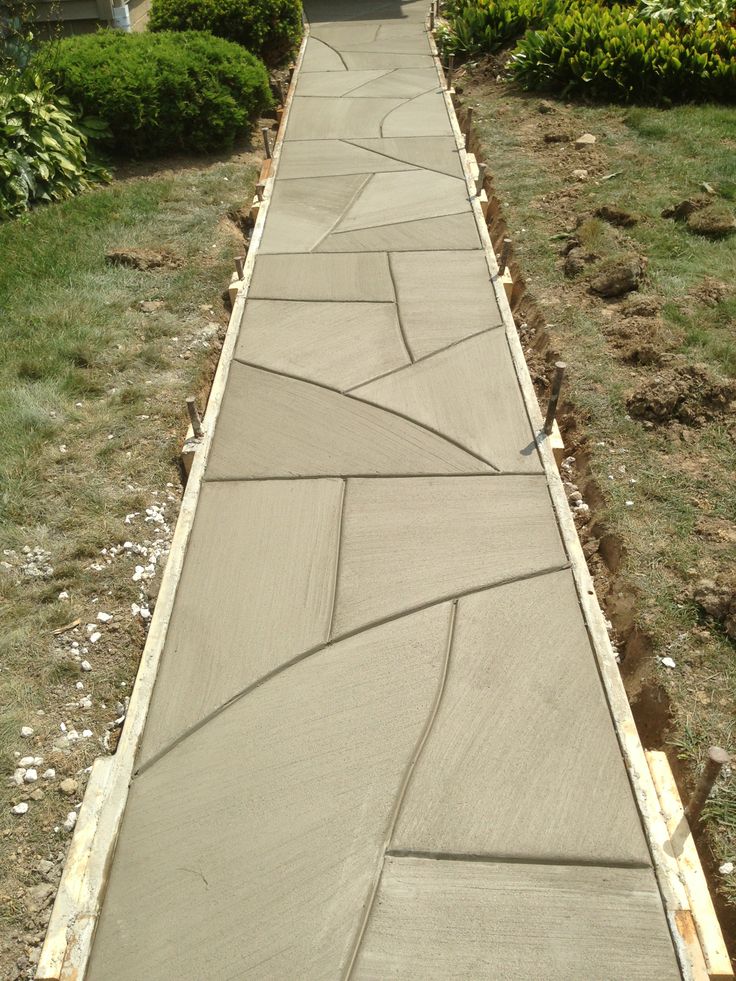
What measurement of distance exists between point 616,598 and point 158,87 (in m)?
6.51

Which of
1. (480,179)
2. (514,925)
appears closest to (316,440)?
(514,925)

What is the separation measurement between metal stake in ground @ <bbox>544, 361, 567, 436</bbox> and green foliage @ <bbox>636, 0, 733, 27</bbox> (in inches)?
297

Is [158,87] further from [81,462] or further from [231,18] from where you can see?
[81,462]

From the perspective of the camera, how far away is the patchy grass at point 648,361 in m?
2.88

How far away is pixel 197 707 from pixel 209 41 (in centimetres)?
762

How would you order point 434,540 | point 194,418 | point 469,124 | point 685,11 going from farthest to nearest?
point 685,11
point 469,124
point 194,418
point 434,540

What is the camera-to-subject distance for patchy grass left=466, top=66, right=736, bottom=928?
2883 mm

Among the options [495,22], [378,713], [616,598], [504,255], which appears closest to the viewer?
[378,713]

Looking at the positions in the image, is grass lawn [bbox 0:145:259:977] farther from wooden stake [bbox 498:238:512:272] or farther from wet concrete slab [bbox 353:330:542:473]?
wooden stake [bbox 498:238:512:272]

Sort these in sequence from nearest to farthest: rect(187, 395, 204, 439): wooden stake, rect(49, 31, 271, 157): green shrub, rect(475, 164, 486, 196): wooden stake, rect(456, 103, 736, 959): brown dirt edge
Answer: rect(456, 103, 736, 959): brown dirt edge < rect(187, 395, 204, 439): wooden stake < rect(475, 164, 486, 196): wooden stake < rect(49, 31, 271, 157): green shrub

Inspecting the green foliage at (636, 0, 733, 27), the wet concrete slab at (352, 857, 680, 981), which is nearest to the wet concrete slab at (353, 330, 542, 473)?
the wet concrete slab at (352, 857, 680, 981)

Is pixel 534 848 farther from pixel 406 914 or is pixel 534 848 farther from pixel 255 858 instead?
pixel 255 858

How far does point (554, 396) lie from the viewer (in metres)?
3.87

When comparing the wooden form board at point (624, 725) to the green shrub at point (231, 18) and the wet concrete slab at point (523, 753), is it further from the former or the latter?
the green shrub at point (231, 18)
